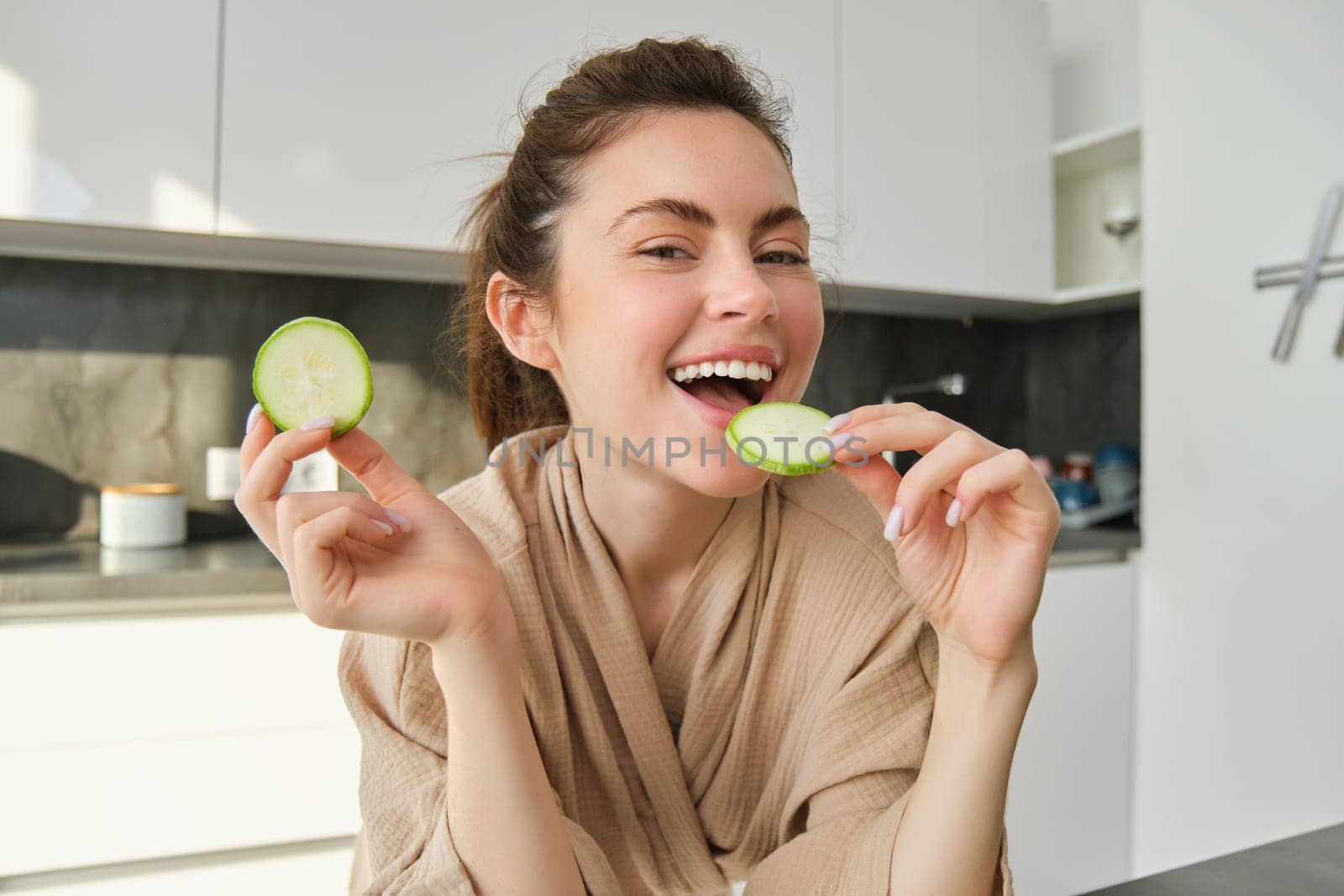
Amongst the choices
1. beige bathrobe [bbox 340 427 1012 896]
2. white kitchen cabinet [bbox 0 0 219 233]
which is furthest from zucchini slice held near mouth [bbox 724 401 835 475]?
white kitchen cabinet [bbox 0 0 219 233]

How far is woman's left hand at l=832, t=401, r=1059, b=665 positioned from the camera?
737 millimetres

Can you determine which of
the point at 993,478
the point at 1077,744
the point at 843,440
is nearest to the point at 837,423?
the point at 843,440

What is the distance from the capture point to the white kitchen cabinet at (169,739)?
150 cm

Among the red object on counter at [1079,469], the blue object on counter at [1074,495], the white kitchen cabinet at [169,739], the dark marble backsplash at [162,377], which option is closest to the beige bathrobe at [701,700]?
the white kitchen cabinet at [169,739]

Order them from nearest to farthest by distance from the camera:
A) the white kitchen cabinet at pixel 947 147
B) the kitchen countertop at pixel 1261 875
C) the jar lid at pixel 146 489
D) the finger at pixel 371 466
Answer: the kitchen countertop at pixel 1261 875 < the finger at pixel 371 466 < the jar lid at pixel 146 489 < the white kitchen cabinet at pixel 947 147

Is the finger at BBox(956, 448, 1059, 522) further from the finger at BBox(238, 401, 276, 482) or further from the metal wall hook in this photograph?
the metal wall hook

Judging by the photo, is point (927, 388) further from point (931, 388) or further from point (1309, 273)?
point (1309, 273)

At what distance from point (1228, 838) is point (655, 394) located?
1944 millimetres

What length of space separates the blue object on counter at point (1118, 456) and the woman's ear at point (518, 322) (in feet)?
6.24

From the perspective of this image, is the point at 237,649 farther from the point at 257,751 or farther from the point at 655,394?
the point at 655,394

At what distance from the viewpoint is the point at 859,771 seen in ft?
3.16

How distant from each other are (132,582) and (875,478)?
128 cm

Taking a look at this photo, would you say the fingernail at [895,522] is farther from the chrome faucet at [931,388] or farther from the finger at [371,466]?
the chrome faucet at [931,388]

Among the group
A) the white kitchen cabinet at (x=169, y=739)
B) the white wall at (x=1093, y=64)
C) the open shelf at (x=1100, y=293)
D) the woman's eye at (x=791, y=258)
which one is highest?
the white wall at (x=1093, y=64)
